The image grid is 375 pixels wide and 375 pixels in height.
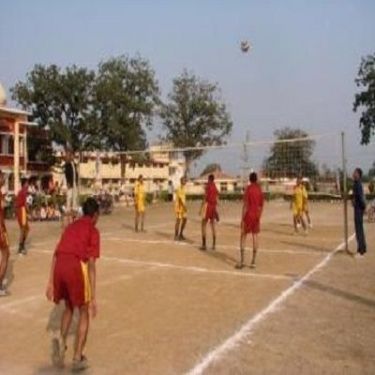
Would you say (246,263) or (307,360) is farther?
(246,263)

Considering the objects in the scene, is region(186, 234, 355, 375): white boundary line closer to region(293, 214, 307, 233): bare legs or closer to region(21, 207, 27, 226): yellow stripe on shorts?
region(21, 207, 27, 226): yellow stripe on shorts

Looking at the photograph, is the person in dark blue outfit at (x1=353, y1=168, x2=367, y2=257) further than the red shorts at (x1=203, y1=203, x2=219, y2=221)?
No

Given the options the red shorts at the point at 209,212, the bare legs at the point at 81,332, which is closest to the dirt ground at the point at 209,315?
the bare legs at the point at 81,332

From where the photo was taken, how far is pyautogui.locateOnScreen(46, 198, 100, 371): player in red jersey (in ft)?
21.8

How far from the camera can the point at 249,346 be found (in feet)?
24.7

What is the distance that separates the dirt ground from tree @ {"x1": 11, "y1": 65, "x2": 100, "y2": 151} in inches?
1878

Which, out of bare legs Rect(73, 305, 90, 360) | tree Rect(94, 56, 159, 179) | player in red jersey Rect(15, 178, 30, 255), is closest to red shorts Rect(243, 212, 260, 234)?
player in red jersey Rect(15, 178, 30, 255)

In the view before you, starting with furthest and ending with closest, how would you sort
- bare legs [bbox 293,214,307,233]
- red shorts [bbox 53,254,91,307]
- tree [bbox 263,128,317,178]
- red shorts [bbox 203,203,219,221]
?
tree [bbox 263,128,317,178] < bare legs [bbox 293,214,307,233] < red shorts [bbox 203,203,219,221] < red shorts [bbox 53,254,91,307]

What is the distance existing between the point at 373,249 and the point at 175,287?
747cm

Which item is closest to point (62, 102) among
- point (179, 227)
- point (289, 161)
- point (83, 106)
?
point (83, 106)

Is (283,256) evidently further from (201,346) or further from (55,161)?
(55,161)

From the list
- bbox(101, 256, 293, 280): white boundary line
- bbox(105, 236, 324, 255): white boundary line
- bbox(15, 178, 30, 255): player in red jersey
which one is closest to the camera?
bbox(101, 256, 293, 280): white boundary line

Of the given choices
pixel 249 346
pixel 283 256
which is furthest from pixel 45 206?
pixel 249 346

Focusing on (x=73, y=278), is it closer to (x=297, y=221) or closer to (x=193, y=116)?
(x=297, y=221)
